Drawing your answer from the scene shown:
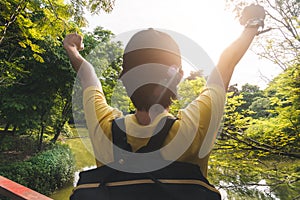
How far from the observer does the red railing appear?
101 centimetres

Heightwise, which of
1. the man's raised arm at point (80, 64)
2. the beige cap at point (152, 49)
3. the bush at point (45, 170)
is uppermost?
the beige cap at point (152, 49)

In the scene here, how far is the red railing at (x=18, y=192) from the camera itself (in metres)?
1.01

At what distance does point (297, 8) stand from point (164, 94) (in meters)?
2.16

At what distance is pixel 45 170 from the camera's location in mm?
6223

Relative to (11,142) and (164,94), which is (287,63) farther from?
(11,142)

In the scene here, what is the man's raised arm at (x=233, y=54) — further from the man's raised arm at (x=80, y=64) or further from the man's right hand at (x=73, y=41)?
the man's right hand at (x=73, y=41)

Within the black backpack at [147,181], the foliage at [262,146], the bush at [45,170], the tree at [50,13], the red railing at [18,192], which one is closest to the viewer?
the black backpack at [147,181]

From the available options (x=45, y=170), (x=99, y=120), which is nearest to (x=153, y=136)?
(x=99, y=120)

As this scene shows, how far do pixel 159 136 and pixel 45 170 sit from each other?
6492mm

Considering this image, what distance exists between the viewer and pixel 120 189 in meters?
0.43

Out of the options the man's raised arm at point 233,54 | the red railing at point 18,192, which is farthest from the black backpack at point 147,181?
the red railing at point 18,192

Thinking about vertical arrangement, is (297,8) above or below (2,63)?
above

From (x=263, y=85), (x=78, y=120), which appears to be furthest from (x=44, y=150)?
(x=78, y=120)

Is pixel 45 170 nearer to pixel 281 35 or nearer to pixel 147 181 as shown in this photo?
pixel 281 35
